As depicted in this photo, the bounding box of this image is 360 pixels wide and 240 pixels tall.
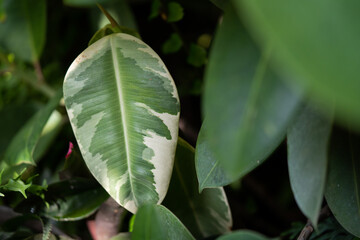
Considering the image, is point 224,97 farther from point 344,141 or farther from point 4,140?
point 4,140

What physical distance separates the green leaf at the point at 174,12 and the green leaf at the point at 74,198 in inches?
13.4

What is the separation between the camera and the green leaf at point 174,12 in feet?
2.63

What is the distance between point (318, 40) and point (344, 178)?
30 centimetres

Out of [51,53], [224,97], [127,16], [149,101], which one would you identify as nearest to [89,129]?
[149,101]

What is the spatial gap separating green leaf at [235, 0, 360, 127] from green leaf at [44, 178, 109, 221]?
18.0 inches

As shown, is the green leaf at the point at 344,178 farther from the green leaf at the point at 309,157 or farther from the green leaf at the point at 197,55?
the green leaf at the point at 197,55

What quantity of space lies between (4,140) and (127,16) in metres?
0.38

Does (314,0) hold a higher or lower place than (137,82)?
higher

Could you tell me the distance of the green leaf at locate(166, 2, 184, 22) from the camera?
31.5 inches

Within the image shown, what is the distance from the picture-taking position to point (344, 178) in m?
0.53

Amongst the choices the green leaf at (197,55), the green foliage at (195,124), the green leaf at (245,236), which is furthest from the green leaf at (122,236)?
the green leaf at (197,55)

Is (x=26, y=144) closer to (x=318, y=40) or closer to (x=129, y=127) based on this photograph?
(x=129, y=127)

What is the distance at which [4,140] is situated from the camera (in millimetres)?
931

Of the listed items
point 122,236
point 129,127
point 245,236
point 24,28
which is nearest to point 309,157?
point 245,236
